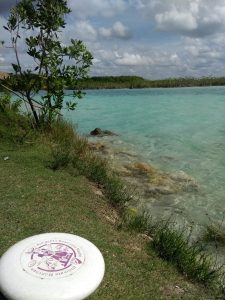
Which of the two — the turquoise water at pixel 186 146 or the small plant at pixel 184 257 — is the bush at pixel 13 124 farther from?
the small plant at pixel 184 257

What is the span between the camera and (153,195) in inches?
391

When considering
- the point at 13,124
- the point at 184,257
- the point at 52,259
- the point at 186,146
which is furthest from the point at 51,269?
the point at 186,146

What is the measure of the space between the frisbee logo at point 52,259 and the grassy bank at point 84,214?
85cm

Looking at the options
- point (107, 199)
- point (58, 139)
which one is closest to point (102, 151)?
point (58, 139)

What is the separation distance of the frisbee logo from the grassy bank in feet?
2.78

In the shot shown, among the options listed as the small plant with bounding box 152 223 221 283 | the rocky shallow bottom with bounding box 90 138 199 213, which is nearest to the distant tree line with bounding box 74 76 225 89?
the rocky shallow bottom with bounding box 90 138 199 213

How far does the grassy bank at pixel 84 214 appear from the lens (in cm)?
500

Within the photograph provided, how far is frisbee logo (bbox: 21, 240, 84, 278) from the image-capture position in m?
3.69

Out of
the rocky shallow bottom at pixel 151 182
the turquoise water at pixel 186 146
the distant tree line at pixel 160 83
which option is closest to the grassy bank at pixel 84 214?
→ the rocky shallow bottom at pixel 151 182

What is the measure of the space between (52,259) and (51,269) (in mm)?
127

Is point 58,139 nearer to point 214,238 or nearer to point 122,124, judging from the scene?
point 214,238

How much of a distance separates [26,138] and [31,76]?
1978mm

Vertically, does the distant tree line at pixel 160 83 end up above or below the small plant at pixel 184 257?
below

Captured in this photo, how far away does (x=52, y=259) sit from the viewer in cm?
382
